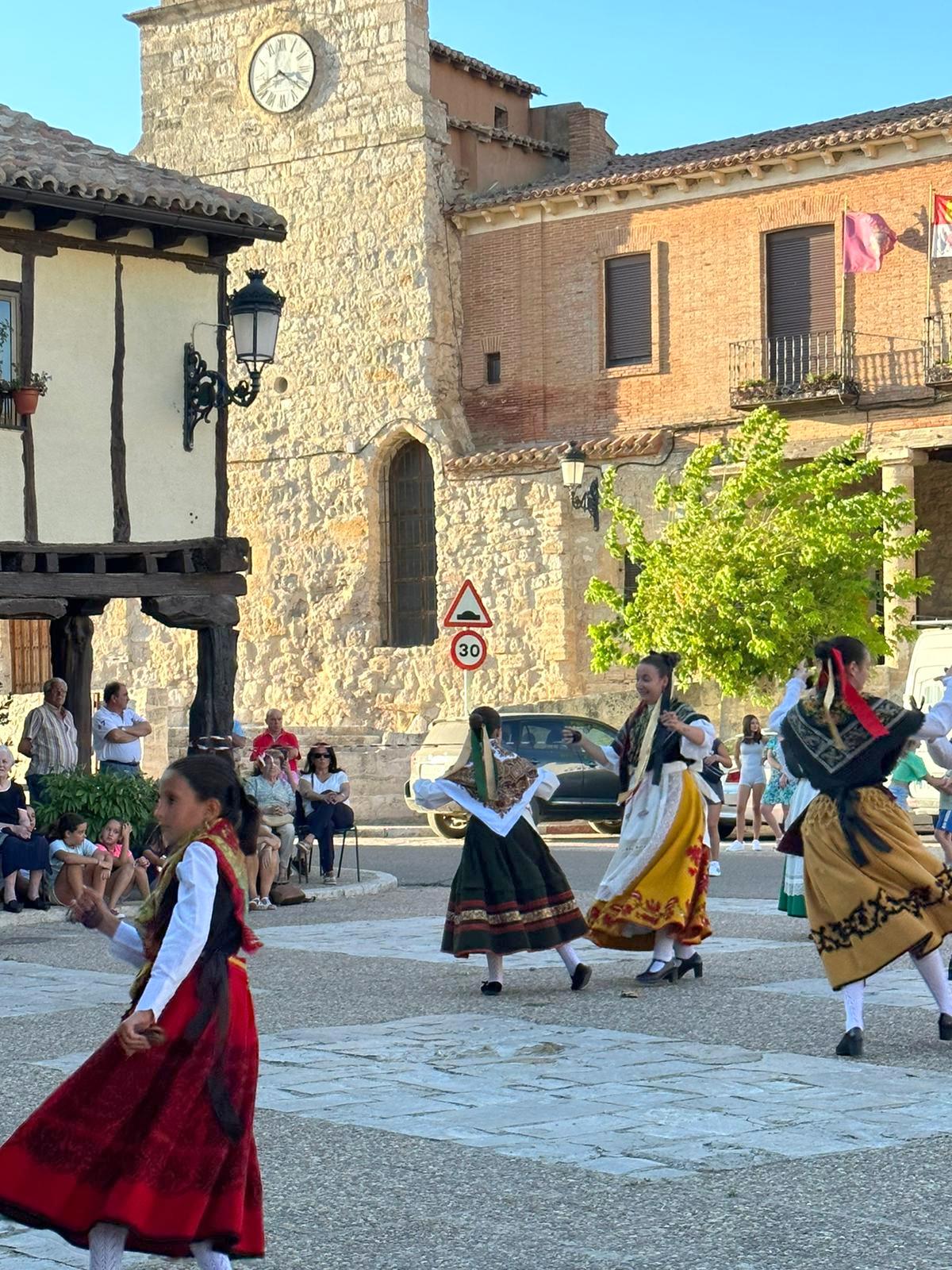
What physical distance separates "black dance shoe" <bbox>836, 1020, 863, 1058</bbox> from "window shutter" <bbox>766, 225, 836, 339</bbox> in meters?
24.7

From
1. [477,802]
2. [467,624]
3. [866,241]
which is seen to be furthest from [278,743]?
[866,241]

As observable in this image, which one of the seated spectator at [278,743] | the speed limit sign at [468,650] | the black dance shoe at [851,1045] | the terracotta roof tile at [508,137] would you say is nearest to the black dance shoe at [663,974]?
the black dance shoe at [851,1045]

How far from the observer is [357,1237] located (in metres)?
6.18

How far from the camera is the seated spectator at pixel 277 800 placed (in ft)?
60.5

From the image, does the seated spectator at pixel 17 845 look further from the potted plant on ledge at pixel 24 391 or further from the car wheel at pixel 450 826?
the car wheel at pixel 450 826

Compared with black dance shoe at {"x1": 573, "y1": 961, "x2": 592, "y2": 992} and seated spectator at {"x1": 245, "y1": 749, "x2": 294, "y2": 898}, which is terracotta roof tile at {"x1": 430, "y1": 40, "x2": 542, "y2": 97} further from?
black dance shoe at {"x1": 573, "y1": 961, "x2": 592, "y2": 992}

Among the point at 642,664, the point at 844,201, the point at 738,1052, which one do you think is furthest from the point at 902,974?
the point at 844,201

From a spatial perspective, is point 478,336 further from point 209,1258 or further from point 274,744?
point 209,1258

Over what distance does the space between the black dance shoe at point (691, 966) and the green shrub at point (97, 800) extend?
6.25 metres

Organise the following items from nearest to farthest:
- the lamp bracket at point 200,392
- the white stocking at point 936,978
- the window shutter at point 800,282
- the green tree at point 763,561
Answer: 1. the white stocking at point 936,978
2. the lamp bracket at point 200,392
3. the green tree at point 763,561
4. the window shutter at point 800,282

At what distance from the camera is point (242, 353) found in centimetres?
1914

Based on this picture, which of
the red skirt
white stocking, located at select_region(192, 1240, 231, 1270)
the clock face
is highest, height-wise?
the clock face

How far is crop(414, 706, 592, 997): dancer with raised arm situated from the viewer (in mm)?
11586

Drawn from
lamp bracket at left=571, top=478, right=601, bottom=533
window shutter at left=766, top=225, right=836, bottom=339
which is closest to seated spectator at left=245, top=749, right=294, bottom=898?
lamp bracket at left=571, top=478, right=601, bottom=533
